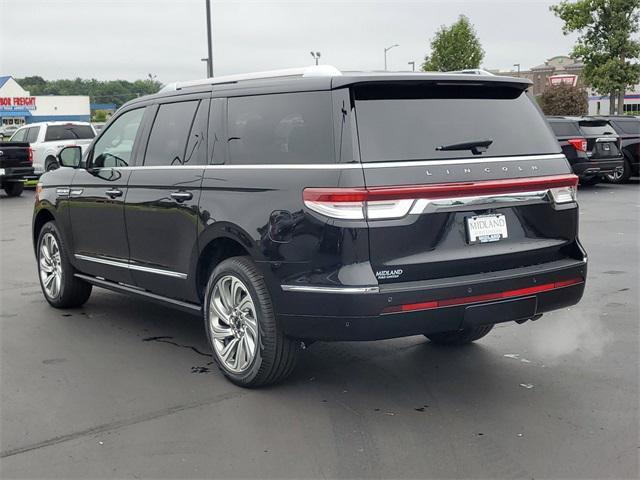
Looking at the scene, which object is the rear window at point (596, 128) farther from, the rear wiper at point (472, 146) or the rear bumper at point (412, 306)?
the rear bumper at point (412, 306)

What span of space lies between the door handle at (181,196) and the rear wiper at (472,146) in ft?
5.78

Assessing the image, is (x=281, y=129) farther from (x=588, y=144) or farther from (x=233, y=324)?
(x=588, y=144)

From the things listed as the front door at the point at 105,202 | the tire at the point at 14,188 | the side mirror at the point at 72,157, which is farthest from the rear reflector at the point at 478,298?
the tire at the point at 14,188

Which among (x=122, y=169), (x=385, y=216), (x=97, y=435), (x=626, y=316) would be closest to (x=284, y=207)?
(x=385, y=216)

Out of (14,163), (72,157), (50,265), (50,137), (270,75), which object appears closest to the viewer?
(270,75)

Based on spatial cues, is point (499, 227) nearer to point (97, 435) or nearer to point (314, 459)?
point (314, 459)

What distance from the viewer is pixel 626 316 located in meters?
6.77

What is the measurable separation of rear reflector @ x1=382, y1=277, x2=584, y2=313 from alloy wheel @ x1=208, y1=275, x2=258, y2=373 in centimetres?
99

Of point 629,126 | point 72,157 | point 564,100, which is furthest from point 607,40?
point 72,157

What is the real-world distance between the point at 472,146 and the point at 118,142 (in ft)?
10.3

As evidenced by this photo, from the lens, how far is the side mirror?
7.06 m

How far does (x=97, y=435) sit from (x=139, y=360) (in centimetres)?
145

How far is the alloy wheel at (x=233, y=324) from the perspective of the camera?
4945 millimetres

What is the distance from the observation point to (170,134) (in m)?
5.83
